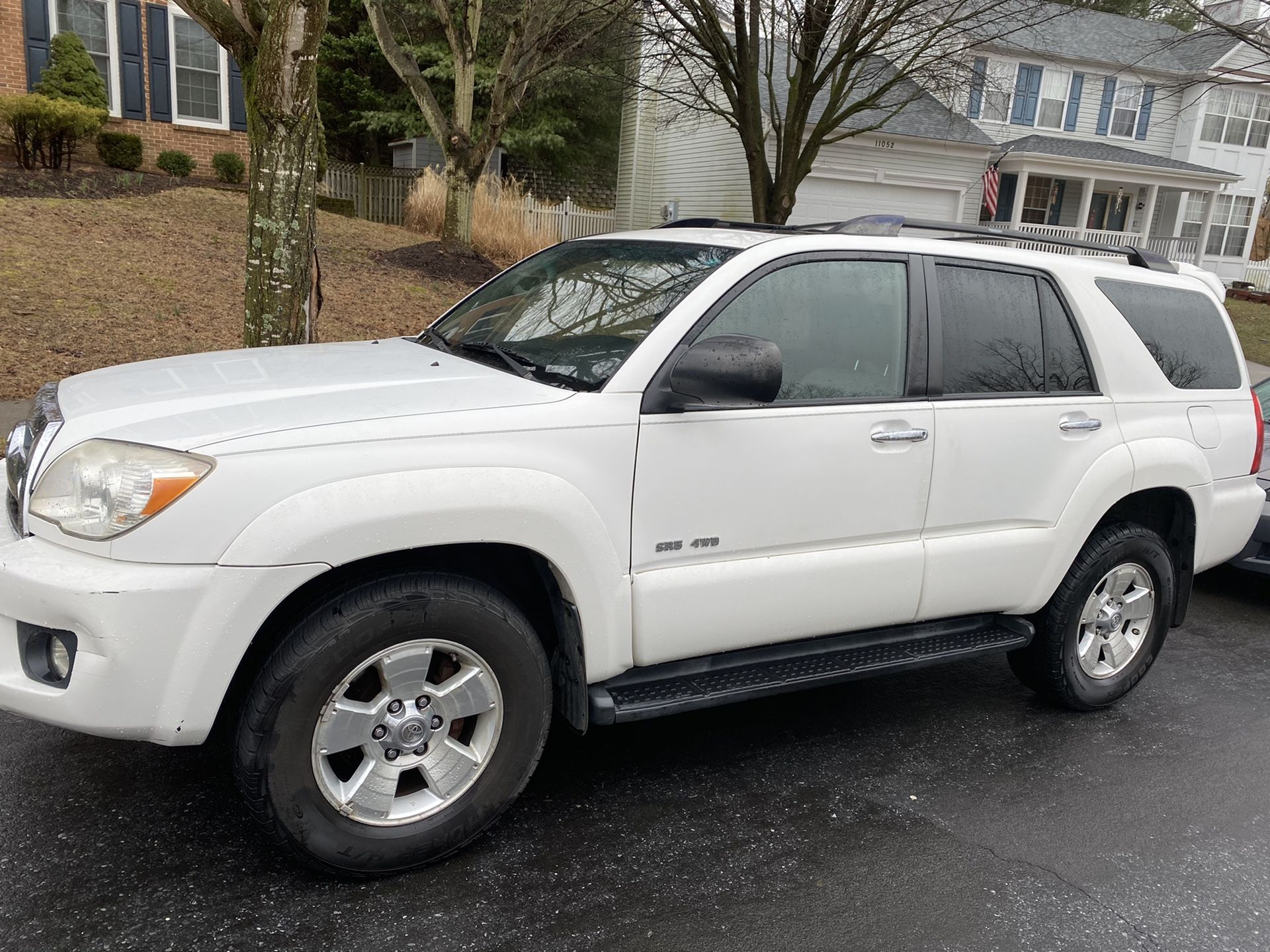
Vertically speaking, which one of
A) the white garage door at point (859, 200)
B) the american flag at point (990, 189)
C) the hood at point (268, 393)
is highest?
the american flag at point (990, 189)

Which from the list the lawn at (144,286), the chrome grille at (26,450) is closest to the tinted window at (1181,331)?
the chrome grille at (26,450)

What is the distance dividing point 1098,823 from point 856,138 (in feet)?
71.6

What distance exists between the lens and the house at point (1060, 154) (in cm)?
2398

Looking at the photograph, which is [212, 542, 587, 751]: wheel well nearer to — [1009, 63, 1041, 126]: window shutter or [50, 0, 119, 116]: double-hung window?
[50, 0, 119, 116]: double-hung window

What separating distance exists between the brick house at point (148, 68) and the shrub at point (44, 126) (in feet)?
4.94

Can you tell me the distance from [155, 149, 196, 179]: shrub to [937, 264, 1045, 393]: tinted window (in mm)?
17931

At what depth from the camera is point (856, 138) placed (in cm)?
2323

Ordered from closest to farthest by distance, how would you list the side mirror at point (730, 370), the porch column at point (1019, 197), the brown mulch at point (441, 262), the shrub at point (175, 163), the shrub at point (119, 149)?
1. the side mirror at point (730, 370)
2. the brown mulch at point (441, 262)
3. the shrub at point (119, 149)
4. the shrub at point (175, 163)
5. the porch column at point (1019, 197)

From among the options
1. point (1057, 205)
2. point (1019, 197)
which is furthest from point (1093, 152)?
point (1019, 197)

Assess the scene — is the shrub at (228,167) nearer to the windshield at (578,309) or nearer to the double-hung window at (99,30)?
the double-hung window at (99,30)

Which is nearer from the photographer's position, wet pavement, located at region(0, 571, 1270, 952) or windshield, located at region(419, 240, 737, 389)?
wet pavement, located at region(0, 571, 1270, 952)

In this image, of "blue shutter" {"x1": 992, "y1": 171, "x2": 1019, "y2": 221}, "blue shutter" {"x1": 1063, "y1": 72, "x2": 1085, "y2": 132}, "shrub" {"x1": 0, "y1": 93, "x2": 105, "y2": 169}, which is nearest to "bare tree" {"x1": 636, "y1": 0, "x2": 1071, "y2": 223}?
"shrub" {"x1": 0, "y1": 93, "x2": 105, "y2": 169}

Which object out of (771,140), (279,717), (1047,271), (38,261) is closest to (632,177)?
(771,140)

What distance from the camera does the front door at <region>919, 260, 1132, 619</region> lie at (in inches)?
149
